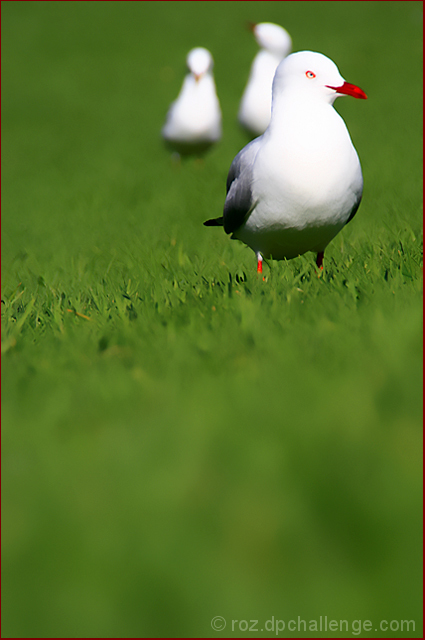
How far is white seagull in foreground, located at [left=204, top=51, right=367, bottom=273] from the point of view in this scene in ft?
11.2

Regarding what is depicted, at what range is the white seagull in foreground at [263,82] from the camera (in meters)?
8.55

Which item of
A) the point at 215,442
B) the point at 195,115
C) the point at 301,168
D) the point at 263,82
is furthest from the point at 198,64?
the point at 215,442

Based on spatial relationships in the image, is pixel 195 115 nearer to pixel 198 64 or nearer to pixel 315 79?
pixel 198 64

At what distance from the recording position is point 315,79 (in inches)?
143

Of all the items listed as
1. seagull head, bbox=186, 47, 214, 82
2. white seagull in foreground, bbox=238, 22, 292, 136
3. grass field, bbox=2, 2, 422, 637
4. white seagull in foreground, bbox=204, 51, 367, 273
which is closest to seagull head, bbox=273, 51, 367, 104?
white seagull in foreground, bbox=204, 51, 367, 273

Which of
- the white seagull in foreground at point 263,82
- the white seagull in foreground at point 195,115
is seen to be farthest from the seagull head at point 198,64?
the white seagull in foreground at point 263,82

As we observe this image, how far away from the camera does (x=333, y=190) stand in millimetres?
3412

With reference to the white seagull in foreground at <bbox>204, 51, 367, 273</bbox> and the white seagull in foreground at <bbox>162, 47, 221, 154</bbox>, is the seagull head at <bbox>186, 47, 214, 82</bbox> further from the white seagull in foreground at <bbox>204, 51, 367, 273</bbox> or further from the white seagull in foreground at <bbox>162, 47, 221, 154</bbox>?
the white seagull in foreground at <bbox>204, 51, 367, 273</bbox>

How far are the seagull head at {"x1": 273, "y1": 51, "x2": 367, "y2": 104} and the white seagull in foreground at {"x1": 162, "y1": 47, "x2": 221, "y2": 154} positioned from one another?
20.3ft

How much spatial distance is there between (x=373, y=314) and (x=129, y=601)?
61.7 inches

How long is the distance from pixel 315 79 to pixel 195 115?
6347 millimetres

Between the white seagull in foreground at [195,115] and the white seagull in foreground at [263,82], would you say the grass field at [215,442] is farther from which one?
the white seagull in foreground at [195,115]

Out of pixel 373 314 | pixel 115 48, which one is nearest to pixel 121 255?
pixel 373 314

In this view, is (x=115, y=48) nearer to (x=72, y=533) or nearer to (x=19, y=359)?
(x=19, y=359)
